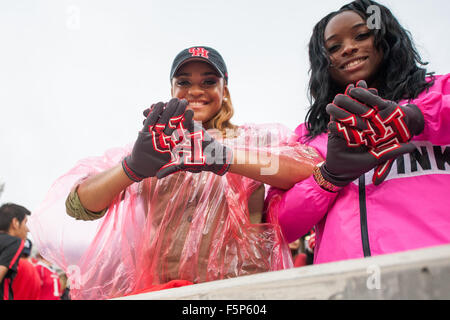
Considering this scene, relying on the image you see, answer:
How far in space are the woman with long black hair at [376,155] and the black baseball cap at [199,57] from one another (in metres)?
0.51

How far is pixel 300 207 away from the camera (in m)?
1.22

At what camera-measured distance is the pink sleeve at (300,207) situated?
119cm

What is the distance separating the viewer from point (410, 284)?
0.41 meters

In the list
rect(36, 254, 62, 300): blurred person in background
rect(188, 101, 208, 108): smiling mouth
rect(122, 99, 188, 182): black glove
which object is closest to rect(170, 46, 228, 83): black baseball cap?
rect(188, 101, 208, 108): smiling mouth

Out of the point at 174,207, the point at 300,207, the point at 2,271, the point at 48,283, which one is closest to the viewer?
the point at 300,207

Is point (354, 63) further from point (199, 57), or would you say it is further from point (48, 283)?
point (48, 283)

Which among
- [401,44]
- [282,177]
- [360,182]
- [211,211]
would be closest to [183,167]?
[211,211]

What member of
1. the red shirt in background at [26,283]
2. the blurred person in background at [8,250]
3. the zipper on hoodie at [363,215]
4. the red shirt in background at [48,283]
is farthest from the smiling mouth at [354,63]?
the red shirt in background at [48,283]

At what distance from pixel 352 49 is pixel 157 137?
0.85 m

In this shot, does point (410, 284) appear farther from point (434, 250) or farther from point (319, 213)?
point (319, 213)

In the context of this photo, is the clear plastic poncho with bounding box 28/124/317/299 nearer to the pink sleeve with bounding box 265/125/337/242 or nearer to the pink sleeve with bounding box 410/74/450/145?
the pink sleeve with bounding box 265/125/337/242

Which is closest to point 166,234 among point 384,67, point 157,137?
point 157,137

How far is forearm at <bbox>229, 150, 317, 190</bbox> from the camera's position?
1236 mm

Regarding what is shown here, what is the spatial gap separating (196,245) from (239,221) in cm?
18
